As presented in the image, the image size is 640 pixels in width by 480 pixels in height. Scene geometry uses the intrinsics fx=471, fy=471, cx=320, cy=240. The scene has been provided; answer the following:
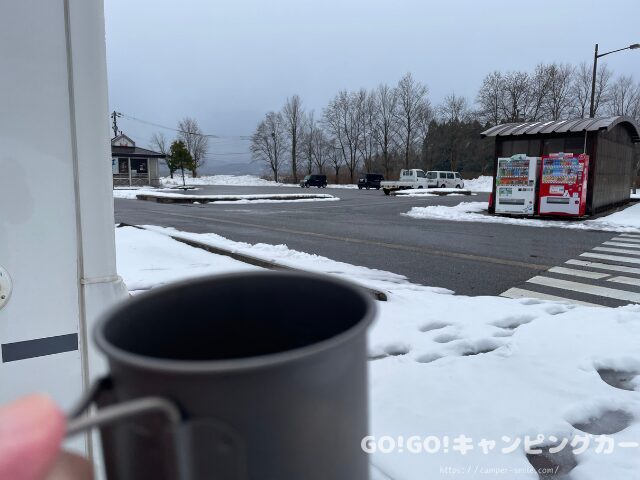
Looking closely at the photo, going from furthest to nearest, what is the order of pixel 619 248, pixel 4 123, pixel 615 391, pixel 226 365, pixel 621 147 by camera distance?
pixel 621 147
pixel 619 248
pixel 615 391
pixel 4 123
pixel 226 365

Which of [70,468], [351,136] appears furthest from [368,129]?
[70,468]

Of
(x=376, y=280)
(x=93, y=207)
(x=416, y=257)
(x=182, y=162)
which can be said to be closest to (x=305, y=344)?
(x=93, y=207)

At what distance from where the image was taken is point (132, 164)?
51.2 meters

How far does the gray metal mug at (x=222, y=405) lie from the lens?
0.73 metres

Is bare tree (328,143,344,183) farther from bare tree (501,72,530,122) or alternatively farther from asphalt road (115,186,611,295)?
asphalt road (115,186,611,295)

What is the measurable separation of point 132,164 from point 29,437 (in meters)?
54.9

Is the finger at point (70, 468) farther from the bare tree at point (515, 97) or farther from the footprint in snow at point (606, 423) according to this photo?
the bare tree at point (515, 97)

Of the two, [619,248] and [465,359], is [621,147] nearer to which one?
[619,248]

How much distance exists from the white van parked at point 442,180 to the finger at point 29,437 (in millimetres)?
42535

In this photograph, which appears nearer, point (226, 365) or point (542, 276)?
point (226, 365)

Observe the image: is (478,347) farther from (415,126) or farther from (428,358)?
(415,126)

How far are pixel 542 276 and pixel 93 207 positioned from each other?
257 inches

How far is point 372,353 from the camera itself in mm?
3797

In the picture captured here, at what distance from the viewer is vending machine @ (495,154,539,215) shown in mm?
15664
